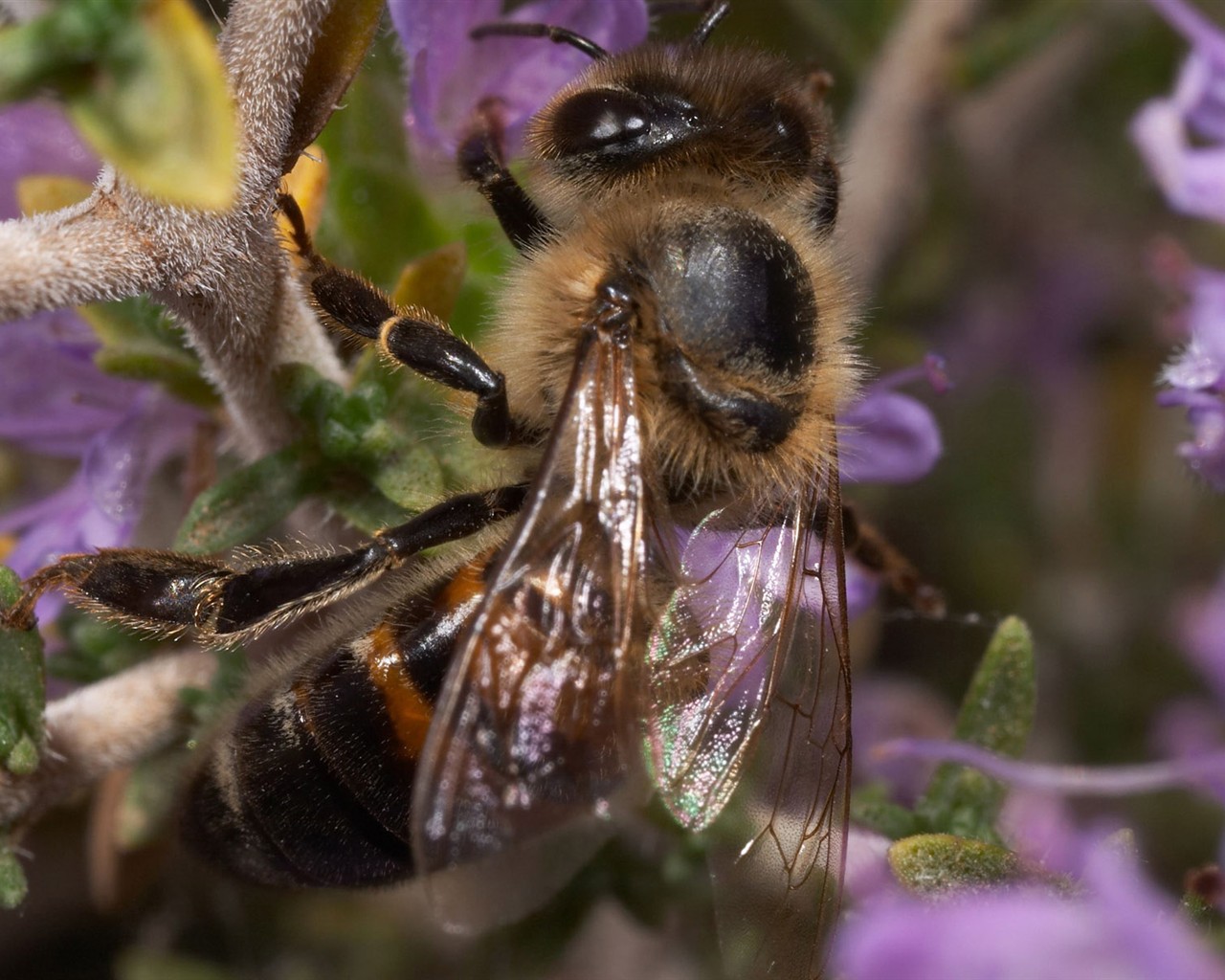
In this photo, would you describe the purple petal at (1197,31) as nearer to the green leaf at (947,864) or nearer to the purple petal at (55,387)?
the green leaf at (947,864)

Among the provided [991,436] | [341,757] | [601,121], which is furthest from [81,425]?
[991,436]

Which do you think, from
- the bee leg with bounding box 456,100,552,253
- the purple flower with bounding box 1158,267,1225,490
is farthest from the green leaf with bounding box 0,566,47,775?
the purple flower with bounding box 1158,267,1225,490

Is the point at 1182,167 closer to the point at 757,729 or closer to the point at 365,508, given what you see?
the point at 757,729

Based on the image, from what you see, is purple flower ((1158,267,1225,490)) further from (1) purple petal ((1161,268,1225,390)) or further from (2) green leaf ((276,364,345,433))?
(2) green leaf ((276,364,345,433))

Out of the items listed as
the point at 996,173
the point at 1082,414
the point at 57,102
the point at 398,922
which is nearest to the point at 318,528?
the point at 57,102

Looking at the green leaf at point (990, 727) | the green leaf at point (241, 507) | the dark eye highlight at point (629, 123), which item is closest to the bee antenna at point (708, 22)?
the dark eye highlight at point (629, 123)
